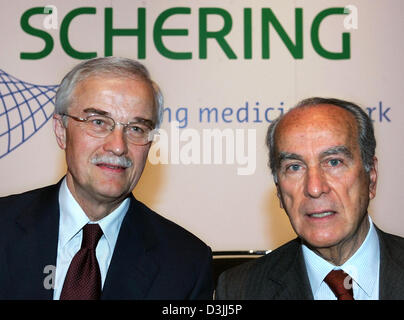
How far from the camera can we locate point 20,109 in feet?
15.5

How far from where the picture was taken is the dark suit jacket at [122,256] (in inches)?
93.4

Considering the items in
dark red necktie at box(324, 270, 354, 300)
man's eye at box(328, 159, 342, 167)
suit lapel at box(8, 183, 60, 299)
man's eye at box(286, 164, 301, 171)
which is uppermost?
man's eye at box(328, 159, 342, 167)

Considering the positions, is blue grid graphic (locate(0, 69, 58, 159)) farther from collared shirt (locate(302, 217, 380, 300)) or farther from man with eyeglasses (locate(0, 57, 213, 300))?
collared shirt (locate(302, 217, 380, 300))

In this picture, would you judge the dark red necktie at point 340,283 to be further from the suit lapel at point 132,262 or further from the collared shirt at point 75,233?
the collared shirt at point 75,233

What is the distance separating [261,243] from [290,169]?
2369mm

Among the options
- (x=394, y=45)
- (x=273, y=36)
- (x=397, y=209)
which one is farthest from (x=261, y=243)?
(x=394, y=45)

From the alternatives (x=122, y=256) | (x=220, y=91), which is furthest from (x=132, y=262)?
(x=220, y=91)

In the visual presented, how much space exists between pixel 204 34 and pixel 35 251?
113 inches

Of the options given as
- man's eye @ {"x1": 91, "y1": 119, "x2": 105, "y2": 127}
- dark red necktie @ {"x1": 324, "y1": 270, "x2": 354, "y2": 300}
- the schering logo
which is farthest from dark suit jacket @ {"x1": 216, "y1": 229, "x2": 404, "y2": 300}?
the schering logo

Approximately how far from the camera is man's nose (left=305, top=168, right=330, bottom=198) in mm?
2279

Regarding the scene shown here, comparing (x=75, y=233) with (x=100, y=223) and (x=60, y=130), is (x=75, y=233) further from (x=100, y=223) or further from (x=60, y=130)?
(x=60, y=130)

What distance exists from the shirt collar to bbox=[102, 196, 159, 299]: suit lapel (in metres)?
0.04

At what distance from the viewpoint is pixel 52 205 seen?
103 inches
